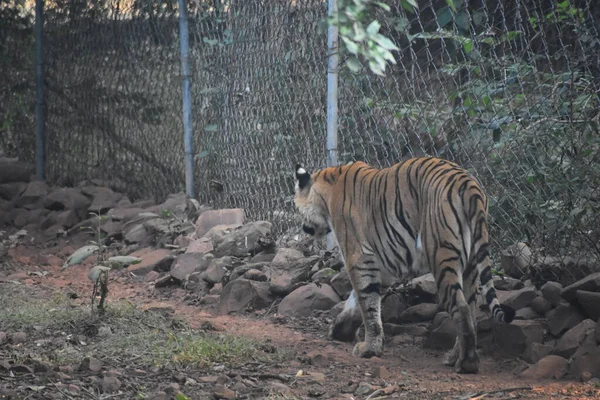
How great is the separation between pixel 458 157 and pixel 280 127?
2065mm

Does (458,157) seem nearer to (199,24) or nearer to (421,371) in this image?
(421,371)

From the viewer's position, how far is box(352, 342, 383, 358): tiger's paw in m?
5.30

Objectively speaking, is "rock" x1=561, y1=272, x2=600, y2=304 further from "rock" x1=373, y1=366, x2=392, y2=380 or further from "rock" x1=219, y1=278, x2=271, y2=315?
"rock" x1=219, y1=278, x2=271, y2=315

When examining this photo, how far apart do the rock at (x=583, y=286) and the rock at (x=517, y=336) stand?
24 centimetres

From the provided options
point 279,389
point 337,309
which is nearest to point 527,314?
point 337,309

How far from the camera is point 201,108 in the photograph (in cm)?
887

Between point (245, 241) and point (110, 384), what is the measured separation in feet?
11.1

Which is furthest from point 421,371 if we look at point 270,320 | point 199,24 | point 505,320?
point 199,24

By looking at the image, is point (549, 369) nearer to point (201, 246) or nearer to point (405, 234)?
point (405, 234)

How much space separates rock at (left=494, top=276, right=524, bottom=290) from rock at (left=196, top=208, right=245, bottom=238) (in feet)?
10.2

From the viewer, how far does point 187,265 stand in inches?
300

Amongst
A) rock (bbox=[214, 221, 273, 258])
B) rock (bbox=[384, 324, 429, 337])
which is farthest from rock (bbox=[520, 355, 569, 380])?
rock (bbox=[214, 221, 273, 258])

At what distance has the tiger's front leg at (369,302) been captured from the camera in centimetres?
532

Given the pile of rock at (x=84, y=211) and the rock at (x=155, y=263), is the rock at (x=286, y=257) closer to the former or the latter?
the rock at (x=155, y=263)
